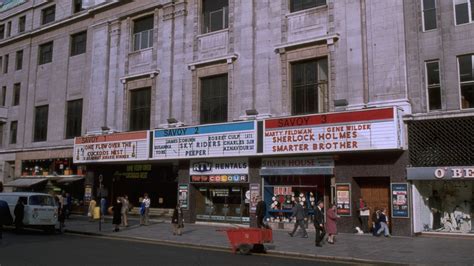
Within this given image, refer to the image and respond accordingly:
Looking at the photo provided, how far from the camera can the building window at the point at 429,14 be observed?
67.0 feet

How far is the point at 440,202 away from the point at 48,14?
32594 mm

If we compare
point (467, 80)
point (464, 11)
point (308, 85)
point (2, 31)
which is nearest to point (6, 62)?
point (2, 31)

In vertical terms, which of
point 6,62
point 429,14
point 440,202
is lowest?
point 440,202

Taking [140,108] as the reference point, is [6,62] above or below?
above

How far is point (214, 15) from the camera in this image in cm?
2767

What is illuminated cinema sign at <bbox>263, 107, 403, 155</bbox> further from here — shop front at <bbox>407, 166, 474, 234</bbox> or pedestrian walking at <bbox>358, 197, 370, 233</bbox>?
pedestrian walking at <bbox>358, 197, 370, 233</bbox>

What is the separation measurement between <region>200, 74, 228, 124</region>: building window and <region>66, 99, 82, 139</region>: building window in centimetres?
1136

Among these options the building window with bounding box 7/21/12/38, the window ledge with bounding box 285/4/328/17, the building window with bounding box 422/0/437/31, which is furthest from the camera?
the building window with bounding box 7/21/12/38

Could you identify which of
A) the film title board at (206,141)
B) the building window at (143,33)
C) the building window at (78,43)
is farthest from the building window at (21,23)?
the film title board at (206,141)

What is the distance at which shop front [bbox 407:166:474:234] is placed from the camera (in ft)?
63.8

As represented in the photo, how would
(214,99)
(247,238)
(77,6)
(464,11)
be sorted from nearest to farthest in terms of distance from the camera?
1. (247,238)
2. (464,11)
3. (214,99)
4. (77,6)

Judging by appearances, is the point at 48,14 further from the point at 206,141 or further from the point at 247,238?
the point at 247,238

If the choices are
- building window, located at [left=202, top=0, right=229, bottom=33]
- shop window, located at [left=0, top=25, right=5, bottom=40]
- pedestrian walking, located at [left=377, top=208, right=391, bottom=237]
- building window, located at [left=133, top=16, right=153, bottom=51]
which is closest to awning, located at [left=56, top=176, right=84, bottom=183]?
building window, located at [left=133, top=16, right=153, bottom=51]

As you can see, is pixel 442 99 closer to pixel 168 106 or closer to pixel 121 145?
pixel 168 106
